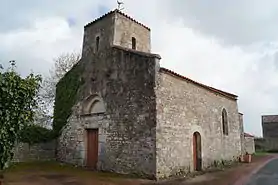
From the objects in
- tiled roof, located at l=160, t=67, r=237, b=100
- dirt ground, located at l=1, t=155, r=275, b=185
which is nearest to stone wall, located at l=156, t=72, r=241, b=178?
tiled roof, located at l=160, t=67, r=237, b=100

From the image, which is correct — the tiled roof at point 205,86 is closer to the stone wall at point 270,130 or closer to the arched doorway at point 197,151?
the arched doorway at point 197,151

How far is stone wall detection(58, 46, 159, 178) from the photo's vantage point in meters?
13.8

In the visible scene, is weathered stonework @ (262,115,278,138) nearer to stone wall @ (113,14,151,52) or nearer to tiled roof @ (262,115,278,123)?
tiled roof @ (262,115,278,123)

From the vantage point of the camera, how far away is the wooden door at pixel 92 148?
16.2 m

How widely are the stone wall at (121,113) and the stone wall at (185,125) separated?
597 mm

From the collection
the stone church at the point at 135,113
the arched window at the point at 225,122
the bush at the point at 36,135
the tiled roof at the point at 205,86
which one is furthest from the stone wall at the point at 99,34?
the arched window at the point at 225,122

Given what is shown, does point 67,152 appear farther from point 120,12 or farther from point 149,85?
point 120,12

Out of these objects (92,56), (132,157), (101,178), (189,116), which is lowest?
(101,178)

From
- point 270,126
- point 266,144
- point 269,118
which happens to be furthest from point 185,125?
point 269,118

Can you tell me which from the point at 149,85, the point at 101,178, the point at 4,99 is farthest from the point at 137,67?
the point at 4,99

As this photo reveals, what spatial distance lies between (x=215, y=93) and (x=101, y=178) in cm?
1090

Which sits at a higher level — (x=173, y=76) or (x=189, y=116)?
(x=173, y=76)

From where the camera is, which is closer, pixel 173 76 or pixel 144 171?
pixel 144 171

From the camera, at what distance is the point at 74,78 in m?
18.9
